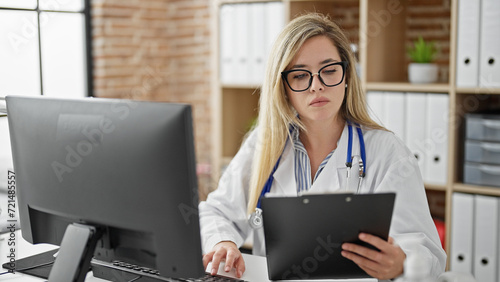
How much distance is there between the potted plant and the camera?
2.90 metres

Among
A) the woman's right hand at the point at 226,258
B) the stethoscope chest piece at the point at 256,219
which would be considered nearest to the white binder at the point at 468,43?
the stethoscope chest piece at the point at 256,219

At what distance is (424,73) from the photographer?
9.53ft

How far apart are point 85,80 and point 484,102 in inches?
90.9

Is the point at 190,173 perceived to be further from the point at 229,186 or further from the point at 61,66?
the point at 61,66

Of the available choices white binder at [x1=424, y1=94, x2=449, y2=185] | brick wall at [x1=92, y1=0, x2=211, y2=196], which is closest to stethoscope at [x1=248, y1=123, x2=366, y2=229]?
white binder at [x1=424, y1=94, x2=449, y2=185]

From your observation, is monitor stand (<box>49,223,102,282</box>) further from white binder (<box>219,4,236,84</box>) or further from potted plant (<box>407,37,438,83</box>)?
white binder (<box>219,4,236,84</box>)

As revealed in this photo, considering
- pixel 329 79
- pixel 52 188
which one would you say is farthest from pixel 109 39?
pixel 52 188

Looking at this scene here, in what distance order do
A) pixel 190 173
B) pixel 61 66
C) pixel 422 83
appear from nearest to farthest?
1. pixel 190 173
2. pixel 422 83
3. pixel 61 66

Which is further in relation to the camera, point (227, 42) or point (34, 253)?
point (227, 42)

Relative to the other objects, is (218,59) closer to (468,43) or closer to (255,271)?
(468,43)

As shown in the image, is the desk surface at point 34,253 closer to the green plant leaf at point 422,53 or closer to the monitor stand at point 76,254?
the monitor stand at point 76,254

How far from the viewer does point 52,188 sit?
140cm

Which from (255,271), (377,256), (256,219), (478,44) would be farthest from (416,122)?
(377,256)

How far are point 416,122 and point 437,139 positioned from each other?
0.43 ft
